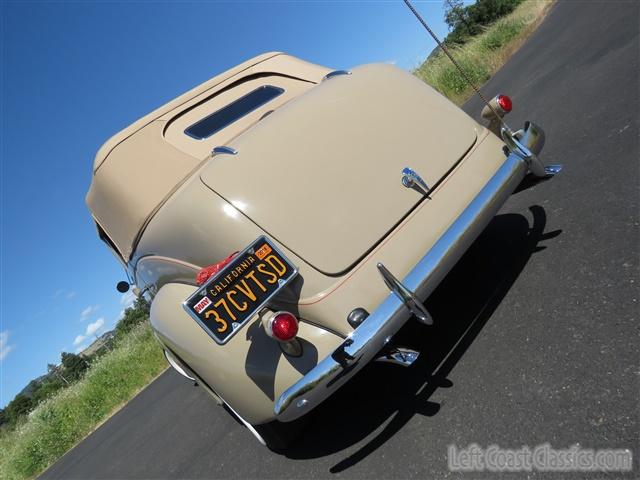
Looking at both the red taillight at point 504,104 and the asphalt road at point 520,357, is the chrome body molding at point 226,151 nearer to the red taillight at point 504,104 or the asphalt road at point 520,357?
the asphalt road at point 520,357

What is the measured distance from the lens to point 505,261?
3.28 meters

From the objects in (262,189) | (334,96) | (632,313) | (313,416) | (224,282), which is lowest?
(632,313)

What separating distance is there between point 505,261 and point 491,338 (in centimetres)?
86

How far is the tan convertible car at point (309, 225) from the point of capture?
7.03ft

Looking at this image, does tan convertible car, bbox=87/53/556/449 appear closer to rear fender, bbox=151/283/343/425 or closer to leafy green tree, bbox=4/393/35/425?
rear fender, bbox=151/283/343/425

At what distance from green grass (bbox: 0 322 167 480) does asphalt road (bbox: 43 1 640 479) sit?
4.25 meters

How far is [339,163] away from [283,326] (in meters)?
1.05

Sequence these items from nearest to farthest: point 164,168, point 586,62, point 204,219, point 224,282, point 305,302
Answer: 1. point 224,282
2. point 305,302
3. point 204,219
4. point 164,168
5. point 586,62

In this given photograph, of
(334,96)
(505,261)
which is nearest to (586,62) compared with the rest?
(505,261)

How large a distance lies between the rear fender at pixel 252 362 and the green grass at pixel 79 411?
7.10 m

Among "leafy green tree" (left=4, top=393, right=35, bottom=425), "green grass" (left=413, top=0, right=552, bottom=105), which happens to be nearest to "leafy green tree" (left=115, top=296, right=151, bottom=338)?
"green grass" (left=413, top=0, right=552, bottom=105)

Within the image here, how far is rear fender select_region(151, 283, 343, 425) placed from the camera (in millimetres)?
2195

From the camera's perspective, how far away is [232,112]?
3705mm

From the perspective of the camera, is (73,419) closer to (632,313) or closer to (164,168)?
(164,168)
